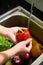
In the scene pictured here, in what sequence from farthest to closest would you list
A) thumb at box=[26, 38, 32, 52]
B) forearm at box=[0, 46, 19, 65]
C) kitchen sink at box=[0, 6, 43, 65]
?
kitchen sink at box=[0, 6, 43, 65]
thumb at box=[26, 38, 32, 52]
forearm at box=[0, 46, 19, 65]

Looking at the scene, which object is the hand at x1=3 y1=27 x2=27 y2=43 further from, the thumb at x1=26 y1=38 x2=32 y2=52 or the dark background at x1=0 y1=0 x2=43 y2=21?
the dark background at x1=0 y1=0 x2=43 y2=21

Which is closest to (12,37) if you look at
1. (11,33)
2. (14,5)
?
(11,33)

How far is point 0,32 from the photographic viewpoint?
101cm

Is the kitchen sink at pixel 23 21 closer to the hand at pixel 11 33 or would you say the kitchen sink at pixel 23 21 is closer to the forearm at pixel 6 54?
the hand at pixel 11 33

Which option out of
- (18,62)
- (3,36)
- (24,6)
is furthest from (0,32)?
(24,6)

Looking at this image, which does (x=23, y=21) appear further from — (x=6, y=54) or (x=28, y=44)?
(x=6, y=54)

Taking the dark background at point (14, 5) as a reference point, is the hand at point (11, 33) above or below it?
below

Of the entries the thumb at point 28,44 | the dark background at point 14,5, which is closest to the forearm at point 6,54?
the thumb at point 28,44

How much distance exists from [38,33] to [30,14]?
0.12 metres

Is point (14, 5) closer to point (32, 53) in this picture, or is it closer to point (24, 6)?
point (24, 6)

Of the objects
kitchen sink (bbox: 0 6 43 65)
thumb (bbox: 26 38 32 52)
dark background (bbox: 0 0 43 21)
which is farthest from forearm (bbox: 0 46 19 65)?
dark background (bbox: 0 0 43 21)

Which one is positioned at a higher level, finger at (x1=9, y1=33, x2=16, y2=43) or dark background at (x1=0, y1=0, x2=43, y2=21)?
dark background at (x1=0, y1=0, x2=43, y2=21)

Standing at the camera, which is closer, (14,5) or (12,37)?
(12,37)

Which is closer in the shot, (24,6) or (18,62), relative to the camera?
(18,62)
